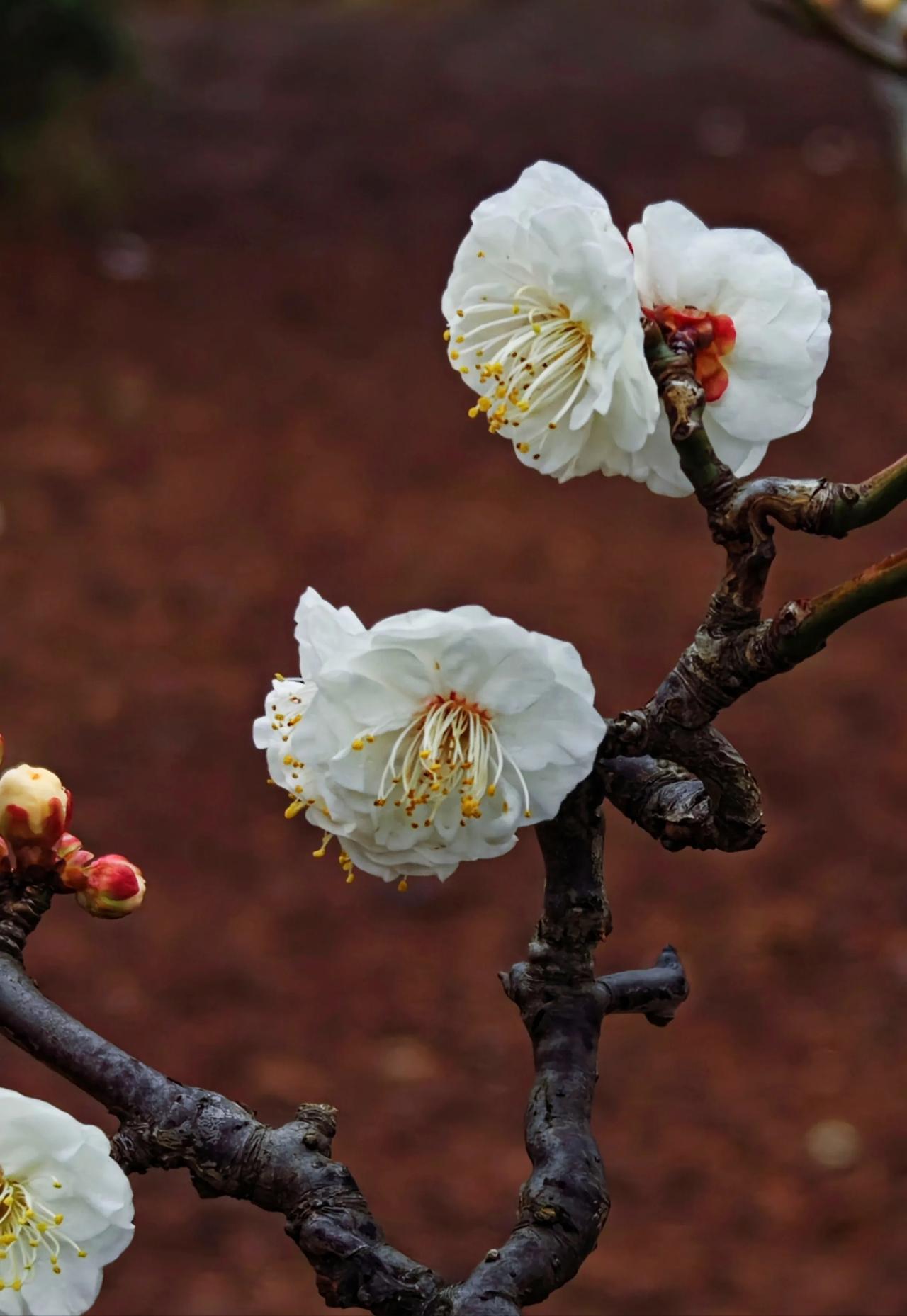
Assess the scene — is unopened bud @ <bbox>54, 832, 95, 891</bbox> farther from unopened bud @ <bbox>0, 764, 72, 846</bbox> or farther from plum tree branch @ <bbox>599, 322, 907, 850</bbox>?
plum tree branch @ <bbox>599, 322, 907, 850</bbox>

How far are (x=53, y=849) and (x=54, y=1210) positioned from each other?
0.27 m

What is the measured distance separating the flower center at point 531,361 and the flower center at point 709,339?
58mm

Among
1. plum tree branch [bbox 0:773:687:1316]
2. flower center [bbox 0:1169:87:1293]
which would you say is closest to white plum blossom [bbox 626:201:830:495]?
plum tree branch [bbox 0:773:687:1316]

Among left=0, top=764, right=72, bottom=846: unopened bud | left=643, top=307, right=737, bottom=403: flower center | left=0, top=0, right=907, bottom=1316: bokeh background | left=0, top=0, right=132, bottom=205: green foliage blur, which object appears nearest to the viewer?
left=643, top=307, right=737, bottom=403: flower center

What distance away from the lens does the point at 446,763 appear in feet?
2.95

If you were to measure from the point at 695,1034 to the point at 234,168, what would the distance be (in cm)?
527

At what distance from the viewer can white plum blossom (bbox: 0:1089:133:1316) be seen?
889 millimetres

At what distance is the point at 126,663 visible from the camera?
16.6 feet

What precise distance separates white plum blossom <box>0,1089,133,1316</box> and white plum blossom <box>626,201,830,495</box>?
1.59 ft

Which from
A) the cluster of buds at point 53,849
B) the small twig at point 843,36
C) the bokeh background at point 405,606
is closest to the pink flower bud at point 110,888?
the cluster of buds at point 53,849

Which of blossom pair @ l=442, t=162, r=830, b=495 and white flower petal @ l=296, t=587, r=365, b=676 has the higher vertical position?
blossom pair @ l=442, t=162, r=830, b=495

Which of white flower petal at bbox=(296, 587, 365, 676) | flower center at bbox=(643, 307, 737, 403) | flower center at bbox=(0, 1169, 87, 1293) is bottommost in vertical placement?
flower center at bbox=(0, 1169, 87, 1293)

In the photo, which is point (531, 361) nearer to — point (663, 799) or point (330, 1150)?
point (663, 799)

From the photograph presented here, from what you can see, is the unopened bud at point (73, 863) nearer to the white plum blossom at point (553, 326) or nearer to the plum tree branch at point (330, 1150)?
the plum tree branch at point (330, 1150)
